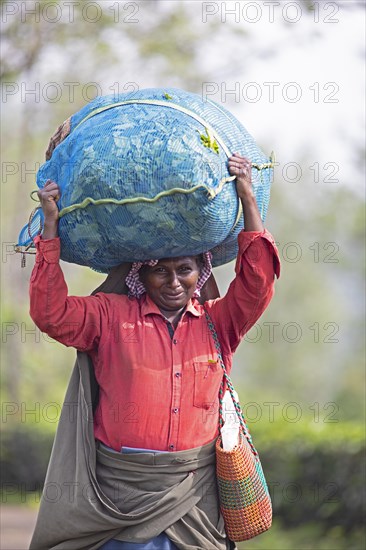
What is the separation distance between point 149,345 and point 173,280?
11.1 inches

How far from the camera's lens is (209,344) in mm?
3727

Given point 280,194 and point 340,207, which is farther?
point 280,194

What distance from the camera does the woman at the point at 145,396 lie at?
353 centimetres

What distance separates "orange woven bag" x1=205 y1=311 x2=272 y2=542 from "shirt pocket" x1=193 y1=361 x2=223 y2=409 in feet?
0.19

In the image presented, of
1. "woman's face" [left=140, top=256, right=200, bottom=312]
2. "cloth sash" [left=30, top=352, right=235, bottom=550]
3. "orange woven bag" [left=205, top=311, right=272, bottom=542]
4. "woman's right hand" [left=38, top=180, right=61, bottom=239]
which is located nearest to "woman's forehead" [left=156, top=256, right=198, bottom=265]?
"woman's face" [left=140, top=256, right=200, bottom=312]

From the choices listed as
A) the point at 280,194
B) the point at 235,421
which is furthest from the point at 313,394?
the point at 235,421

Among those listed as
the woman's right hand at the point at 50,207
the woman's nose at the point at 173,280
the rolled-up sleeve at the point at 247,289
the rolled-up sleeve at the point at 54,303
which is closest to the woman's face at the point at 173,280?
the woman's nose at the point at 173,280

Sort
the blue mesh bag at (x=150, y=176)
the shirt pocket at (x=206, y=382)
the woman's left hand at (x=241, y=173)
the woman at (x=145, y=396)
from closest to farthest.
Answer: the blue mesh bag at (x=150, y=176), the woman's left hand at (x=241, y=173), the woman at (x=145, y=396), the shirt pocket at (x=206, y=382)

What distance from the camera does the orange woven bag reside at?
3.64 metres

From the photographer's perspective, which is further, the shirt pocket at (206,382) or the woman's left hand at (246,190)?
the shirt pocket at (206,382)

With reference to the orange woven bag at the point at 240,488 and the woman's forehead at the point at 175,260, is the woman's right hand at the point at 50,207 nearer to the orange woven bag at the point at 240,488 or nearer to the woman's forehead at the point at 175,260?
the woman's forehead at the point at 175,260

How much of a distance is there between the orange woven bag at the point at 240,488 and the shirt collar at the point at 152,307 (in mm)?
72

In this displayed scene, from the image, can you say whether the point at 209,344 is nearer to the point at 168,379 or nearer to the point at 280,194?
the point at 168,379

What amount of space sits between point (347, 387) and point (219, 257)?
2403 cm
